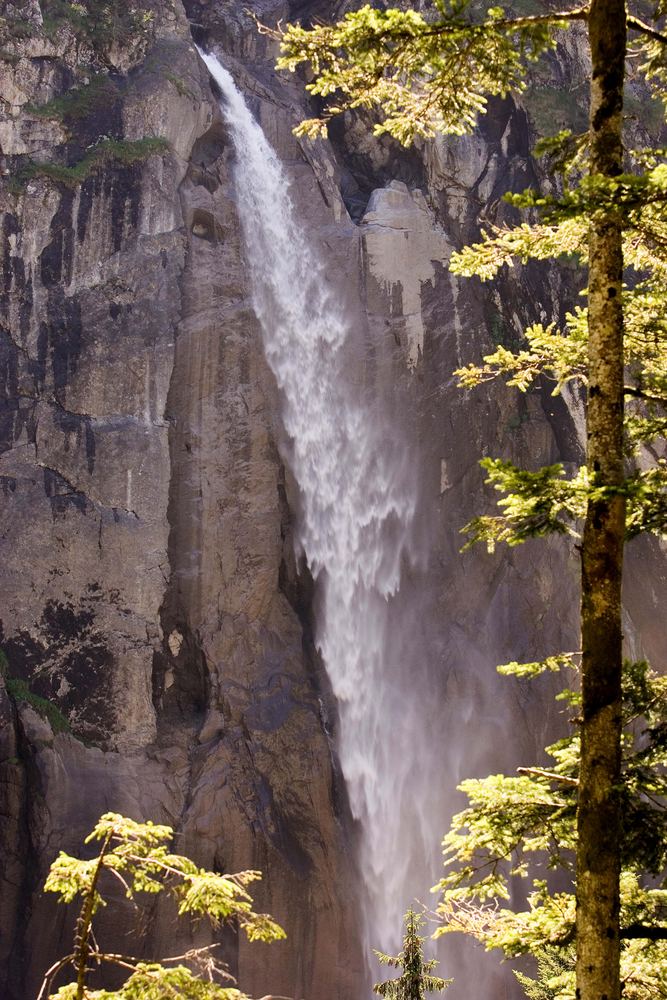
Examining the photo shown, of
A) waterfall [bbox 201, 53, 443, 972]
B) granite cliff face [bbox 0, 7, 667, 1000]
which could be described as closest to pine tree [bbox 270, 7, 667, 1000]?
granite cliff face [bbox 0, 7, 667, 1000]

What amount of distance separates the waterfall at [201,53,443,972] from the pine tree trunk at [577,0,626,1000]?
1568 cm

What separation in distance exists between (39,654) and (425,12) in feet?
68.0

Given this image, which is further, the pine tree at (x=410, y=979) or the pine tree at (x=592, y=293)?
the pine tree at (x=410, y=979)

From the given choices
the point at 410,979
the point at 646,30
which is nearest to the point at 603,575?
the point at 646,30

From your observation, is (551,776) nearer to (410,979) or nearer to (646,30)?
(646,30)

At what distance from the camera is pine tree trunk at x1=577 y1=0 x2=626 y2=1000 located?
5.24 meters

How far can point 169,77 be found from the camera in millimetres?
22359

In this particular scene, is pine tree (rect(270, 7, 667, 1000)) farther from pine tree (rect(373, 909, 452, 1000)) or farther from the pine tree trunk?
pine tree (rect(373, 909, 452, 1000))

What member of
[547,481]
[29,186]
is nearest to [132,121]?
[29,186]

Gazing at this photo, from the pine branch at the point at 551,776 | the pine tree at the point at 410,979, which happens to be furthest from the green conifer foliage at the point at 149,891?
the pine tree at the point at 410,979

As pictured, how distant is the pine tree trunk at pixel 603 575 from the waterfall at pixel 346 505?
15678 millimetres

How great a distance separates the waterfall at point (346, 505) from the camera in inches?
820

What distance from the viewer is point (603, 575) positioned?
5723 mm

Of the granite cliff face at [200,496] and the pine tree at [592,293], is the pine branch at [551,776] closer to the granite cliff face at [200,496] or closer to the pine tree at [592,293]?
the pine tree at [592,293]
